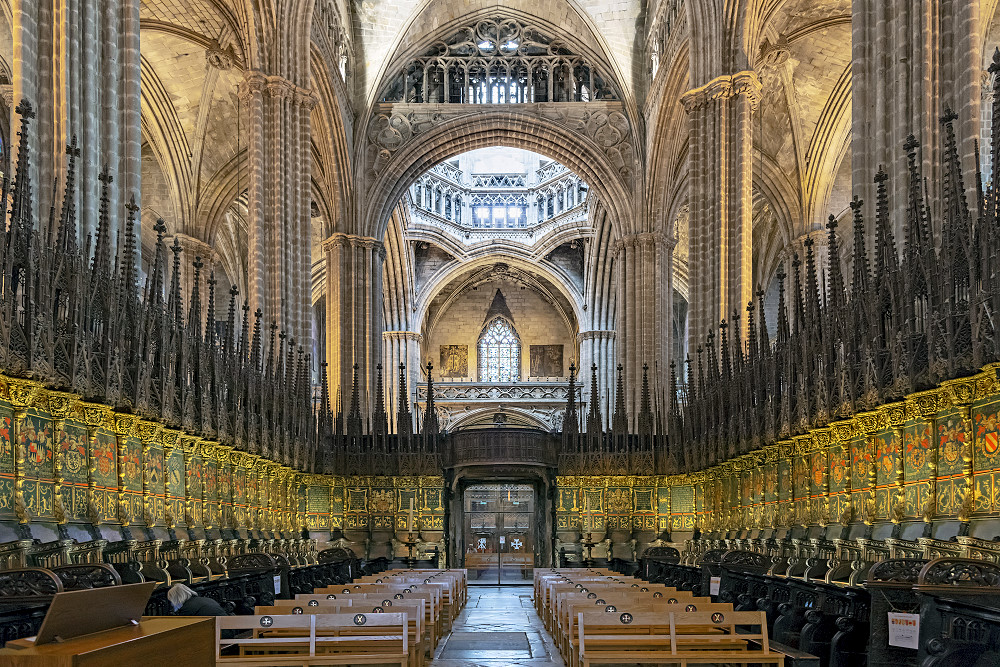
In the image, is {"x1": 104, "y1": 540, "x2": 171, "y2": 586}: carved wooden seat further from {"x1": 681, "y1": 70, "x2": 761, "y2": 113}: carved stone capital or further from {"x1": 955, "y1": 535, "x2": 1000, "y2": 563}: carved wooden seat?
{"x1": 681, "y1": 70, "x2": 761, "y2": 113}: carved stone capital

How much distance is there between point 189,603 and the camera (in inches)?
281

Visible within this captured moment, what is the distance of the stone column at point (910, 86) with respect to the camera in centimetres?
1094

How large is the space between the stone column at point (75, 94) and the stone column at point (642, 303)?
2009cm

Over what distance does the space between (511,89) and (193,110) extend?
10.5 metres

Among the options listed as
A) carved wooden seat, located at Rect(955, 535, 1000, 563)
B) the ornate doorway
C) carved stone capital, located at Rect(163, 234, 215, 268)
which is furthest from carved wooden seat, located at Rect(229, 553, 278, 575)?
the ornate doorway

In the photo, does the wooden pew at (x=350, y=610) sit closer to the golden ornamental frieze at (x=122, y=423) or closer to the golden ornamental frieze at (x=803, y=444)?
the golden ornamental frieze at (x=122, y=423)

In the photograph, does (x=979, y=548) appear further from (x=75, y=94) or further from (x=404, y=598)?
(x=75, y=94)

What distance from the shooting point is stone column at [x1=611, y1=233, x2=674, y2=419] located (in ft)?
→ 99.5

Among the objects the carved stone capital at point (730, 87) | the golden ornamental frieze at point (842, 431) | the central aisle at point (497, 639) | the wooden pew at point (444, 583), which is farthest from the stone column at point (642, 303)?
the golden ornamental frieze at point (842, 431)

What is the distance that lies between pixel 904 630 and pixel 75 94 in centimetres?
1029

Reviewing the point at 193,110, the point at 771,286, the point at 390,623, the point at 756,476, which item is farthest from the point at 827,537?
the point at 771,286

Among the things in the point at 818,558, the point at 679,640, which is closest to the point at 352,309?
the point at 818,558

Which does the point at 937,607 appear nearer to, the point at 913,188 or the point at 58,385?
the point at 913,188

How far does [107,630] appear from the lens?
12.2 feet
